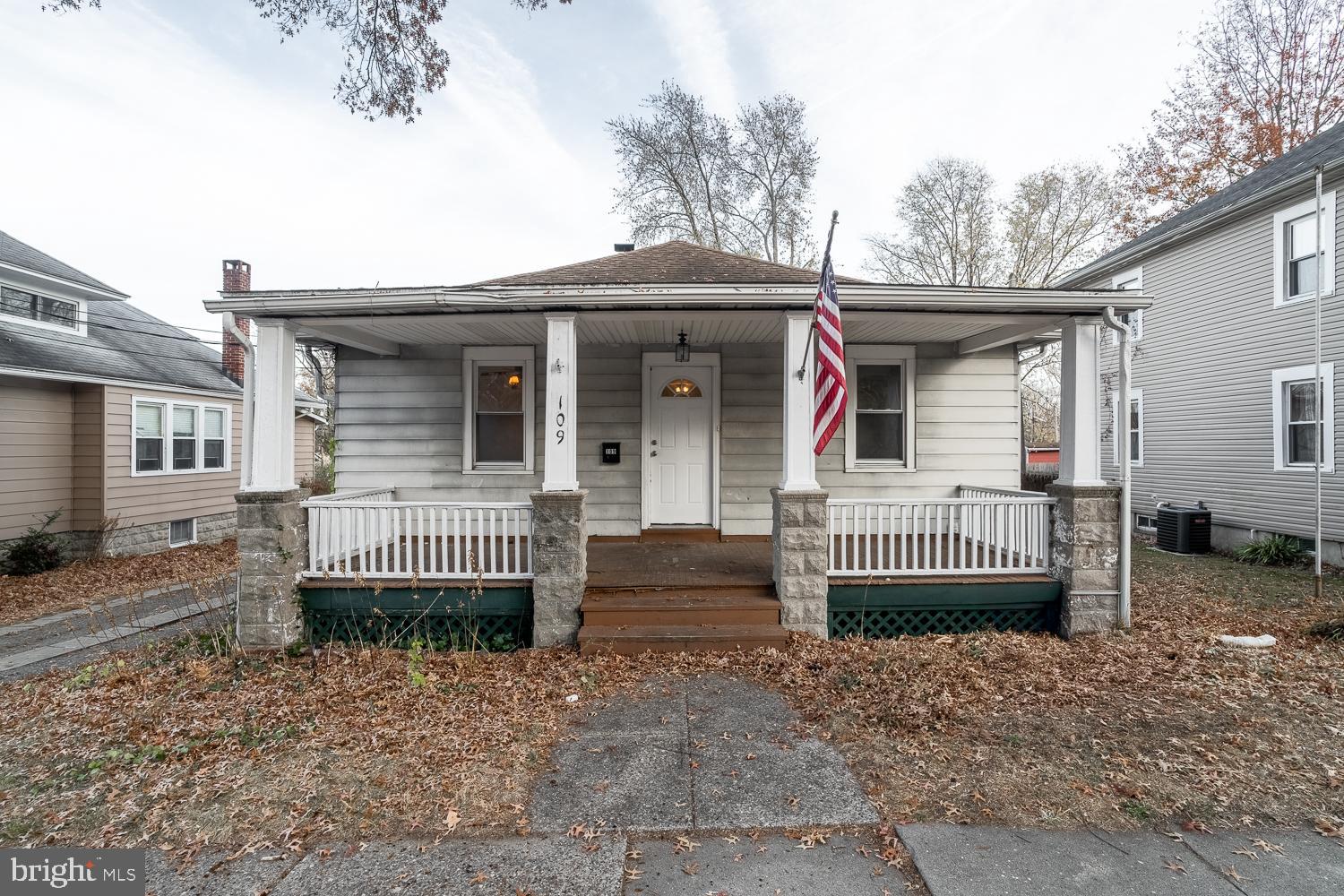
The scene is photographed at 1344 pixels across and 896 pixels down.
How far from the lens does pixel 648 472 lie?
6773mm

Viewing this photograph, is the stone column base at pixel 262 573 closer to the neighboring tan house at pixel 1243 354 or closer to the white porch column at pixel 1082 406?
the white porch column at pixel 1082 406

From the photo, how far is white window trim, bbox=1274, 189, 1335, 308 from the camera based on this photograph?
771 centimetres

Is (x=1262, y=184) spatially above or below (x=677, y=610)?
above

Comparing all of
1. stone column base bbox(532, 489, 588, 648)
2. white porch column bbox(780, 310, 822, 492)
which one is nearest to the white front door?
white porch column bbox(780, 310, 822, 492)

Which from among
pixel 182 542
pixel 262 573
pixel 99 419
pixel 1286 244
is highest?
pixel 1286 244

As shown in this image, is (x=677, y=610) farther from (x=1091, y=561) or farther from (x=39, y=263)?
(x=39, y=263)

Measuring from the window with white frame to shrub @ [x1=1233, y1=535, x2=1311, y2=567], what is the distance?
18.7 metres

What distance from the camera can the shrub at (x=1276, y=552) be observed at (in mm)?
8102

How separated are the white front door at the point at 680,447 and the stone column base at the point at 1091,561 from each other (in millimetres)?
3513

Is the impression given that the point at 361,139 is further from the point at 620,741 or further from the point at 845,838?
the point at 845,838

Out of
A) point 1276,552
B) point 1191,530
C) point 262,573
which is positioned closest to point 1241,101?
point 1191,530

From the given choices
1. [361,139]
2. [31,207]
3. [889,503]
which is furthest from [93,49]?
[889,503]

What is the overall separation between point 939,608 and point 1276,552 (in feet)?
23.5

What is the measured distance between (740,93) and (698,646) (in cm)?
1768
